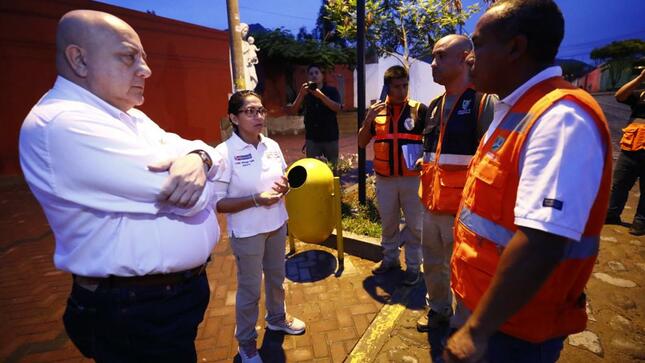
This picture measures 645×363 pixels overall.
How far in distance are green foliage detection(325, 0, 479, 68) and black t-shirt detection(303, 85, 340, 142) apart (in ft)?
9.06

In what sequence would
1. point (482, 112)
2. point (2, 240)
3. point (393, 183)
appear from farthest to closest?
point (2, 240) → point (393, 183) → point (482, 112)

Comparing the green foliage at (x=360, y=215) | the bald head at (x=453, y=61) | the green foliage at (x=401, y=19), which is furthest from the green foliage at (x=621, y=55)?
the bald head at (x=453, y=61)

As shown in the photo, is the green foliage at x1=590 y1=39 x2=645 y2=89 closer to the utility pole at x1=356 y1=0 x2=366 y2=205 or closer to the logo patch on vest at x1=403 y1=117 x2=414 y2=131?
the utility pole at x1=356 y1=0 x2=366 y2=205

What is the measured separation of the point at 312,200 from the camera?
11.5 ft

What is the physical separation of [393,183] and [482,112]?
1221mm

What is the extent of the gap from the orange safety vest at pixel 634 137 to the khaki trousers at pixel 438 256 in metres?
3.47

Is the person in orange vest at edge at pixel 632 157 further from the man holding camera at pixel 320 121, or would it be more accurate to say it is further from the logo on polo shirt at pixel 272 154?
the logo on polo shirt at pixel 272 154

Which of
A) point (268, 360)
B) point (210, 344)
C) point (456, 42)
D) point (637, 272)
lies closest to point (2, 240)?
point (210, 344)

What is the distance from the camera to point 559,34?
1188mm

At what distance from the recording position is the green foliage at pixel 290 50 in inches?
625

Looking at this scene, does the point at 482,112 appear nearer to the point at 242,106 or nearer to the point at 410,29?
the point at 242,106

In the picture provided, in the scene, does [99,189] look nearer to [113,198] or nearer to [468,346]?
[113,198]

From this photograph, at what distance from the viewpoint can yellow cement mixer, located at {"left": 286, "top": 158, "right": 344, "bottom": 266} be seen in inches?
136

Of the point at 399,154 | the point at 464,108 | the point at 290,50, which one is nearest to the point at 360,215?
the point at 399,154
